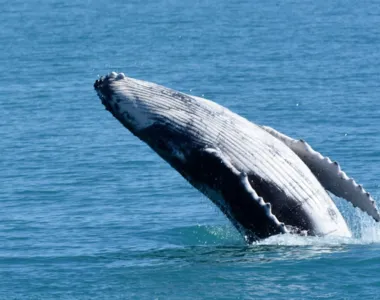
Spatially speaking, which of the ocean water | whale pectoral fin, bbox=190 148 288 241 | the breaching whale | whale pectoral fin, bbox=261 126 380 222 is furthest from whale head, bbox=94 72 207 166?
the ocean water

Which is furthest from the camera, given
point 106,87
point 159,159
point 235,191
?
point 159,159

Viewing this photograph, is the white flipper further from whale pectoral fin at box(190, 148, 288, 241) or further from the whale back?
the whale back

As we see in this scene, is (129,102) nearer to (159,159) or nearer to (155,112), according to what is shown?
(155,112)

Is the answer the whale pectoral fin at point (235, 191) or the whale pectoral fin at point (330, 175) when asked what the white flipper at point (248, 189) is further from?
the whale pectoral fin at point (330, 175)

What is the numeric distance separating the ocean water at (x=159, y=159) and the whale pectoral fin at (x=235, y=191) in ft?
1.41

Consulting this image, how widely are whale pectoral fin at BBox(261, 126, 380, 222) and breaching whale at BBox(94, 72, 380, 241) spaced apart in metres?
0.30

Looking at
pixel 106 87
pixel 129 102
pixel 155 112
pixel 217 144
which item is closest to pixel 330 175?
pixel 217 144

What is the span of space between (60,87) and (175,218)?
74.1 ft

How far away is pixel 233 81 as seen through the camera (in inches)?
1889

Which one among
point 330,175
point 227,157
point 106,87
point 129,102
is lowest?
point 330,175

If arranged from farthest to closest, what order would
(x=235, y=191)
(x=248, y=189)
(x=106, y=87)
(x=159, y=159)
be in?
(x=159, y=159)
(x=106, y=87)
(x=235, y=191)
(x=248, y=189)

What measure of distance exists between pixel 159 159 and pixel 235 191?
13.4m

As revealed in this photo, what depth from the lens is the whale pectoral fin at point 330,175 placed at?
809 inches

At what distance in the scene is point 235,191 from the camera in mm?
19609
